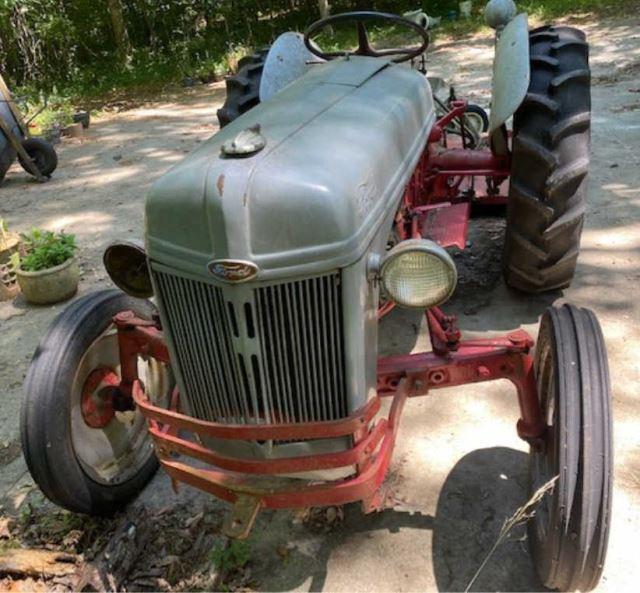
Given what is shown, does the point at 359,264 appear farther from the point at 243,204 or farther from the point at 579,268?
the point at 579,268

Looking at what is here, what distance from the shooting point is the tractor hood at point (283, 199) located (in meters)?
1.72

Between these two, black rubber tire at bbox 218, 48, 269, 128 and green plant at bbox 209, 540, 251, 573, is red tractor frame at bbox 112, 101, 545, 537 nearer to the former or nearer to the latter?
green plant at bbox 209, 540, 251, 573

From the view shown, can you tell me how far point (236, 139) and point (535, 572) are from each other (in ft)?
5.48

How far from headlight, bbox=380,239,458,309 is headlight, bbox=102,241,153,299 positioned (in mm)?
857

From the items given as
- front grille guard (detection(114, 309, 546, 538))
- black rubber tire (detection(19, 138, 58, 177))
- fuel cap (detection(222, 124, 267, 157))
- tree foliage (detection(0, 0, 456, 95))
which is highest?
fuel cap (detection(222, 124, 267, 157))

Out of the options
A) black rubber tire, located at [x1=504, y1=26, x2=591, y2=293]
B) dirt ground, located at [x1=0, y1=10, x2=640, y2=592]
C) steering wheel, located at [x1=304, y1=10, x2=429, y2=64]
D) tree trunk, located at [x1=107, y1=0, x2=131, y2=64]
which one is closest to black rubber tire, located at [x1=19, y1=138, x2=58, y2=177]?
dirt ground, located at [x1=0, y1=10, x2=640, y2=592]

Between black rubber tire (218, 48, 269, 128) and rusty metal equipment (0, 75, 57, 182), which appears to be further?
rusty metal equipment (0, 75, 57, 182)

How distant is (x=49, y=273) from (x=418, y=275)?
124 inches

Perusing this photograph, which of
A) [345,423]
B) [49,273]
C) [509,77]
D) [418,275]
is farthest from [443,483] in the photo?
[49,273]

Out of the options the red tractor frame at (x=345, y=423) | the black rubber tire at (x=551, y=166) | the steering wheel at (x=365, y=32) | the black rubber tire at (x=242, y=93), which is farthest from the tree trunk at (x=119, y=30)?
the red tractor frame at (x=345, y=423)

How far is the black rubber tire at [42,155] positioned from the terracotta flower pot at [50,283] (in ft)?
10.6

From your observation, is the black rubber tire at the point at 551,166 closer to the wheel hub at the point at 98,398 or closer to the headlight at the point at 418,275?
the headlight at the point at 418,275

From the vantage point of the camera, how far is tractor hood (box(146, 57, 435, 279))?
1.72m

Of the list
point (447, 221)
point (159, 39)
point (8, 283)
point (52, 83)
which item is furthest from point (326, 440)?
point (159, 39)
